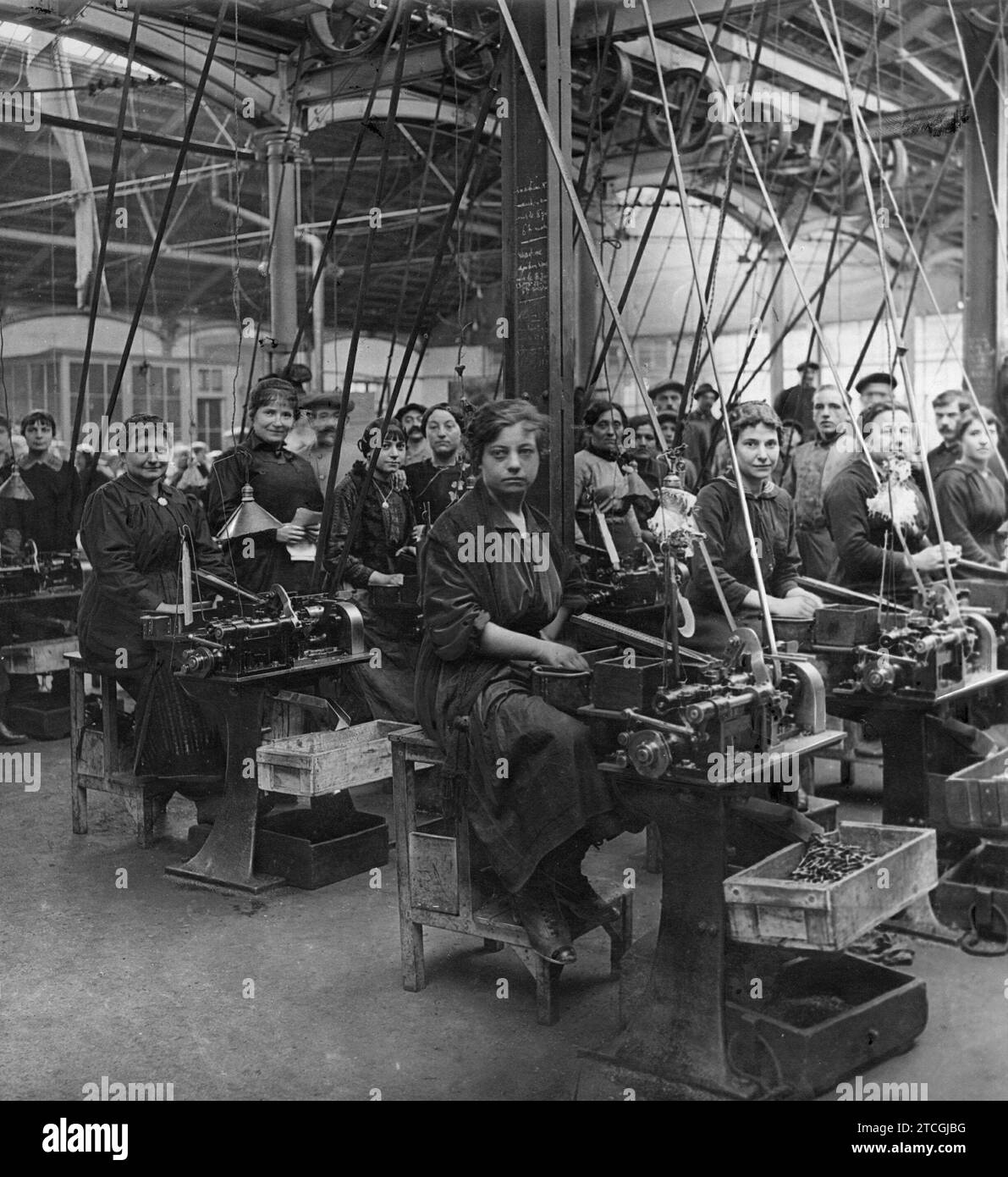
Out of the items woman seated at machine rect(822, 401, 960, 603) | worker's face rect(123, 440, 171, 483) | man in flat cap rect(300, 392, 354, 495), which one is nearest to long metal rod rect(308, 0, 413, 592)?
worker's face rect(123, 440, 171, 483)

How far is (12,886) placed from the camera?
4457 mm

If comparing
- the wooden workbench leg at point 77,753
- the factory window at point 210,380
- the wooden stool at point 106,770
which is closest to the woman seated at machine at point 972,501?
the wooden stool at point 106,770

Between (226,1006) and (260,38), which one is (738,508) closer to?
(226,1006)

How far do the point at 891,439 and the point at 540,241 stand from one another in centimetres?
147

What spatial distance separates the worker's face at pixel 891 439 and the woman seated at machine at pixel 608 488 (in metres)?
1.16

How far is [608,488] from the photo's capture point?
5.92 m

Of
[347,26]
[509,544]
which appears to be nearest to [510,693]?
[509,544]

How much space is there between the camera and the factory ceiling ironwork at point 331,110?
272 inches

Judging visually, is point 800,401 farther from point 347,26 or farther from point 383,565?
point 383,565

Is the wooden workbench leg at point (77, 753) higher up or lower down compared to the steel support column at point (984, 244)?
lower down

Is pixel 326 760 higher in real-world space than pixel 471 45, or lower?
lower

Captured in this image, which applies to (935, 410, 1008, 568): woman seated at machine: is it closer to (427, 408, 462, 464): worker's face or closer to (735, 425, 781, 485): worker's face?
(735, 425, 781, 485): worker's face

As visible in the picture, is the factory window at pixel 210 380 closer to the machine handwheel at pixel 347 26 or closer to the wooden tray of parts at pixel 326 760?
the machine handwheel at pixel 347 26

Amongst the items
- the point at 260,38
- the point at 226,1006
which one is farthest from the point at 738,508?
the point at 260,38
